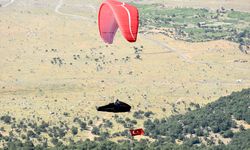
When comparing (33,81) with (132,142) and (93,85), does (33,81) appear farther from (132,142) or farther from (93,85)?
(132,142)

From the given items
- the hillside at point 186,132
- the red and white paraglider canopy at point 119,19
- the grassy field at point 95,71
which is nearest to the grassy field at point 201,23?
the grassy field at point 95,71

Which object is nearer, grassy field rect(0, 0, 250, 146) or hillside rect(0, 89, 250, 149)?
hillside rect(0, 89, 250, 149)

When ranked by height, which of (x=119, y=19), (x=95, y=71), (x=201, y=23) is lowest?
(x=95, y=71)

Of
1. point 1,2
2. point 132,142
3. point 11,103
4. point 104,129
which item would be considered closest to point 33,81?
point 11,103

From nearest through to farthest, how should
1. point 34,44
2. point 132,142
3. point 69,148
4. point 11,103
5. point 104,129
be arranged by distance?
point 69,148
point 132,142
point 104,129
point 11,103
point 34,44

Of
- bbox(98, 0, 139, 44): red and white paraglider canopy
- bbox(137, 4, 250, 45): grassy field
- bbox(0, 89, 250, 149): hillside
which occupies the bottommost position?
bbox(0, 89, 250, 149): hillside

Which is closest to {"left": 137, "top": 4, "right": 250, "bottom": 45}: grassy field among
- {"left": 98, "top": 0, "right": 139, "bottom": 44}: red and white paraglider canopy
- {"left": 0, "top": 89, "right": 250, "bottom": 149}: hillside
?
{"left": 0, "top": 89, "right": 250, "bottom": 149}: hillside

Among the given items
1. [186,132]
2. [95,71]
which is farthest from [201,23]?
[186,132]

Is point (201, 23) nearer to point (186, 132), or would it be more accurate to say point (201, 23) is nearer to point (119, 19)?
point (186, 132)

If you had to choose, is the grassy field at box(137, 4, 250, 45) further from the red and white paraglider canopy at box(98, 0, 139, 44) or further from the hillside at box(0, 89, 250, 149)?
the red and white paraglider canopy at box(98, 0, 139, 44)
